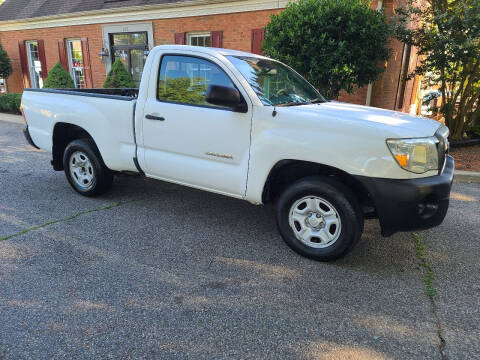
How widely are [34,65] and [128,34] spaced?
259 inches

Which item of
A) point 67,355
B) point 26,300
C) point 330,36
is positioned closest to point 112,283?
point 26,300

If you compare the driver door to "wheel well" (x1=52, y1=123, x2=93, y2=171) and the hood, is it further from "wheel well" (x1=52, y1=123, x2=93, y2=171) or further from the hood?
"wheel well" (x1=52, y1=123, x2=93, y2=171)

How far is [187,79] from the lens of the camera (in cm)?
405

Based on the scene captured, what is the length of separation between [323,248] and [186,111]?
1.97 metres

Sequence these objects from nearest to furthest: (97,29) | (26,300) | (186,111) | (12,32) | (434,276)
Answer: (26,300), (434,276), (186,111), (97,29), (12,32)

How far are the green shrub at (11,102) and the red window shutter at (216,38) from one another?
325 inches

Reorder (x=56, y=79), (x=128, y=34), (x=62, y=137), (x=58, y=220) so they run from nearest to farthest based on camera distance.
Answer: (x=58, y=220) → (x=62, y=137) → (x=56, y=79) → (x=128, y=34)

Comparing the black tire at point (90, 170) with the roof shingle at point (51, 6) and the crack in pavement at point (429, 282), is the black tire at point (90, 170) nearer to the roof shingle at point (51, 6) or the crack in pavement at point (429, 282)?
the crack in pavement at point (429, 282)

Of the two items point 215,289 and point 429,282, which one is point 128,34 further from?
point 429,282

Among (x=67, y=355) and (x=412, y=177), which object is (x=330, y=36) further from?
(x=67, y=355)

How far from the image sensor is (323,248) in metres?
3.46

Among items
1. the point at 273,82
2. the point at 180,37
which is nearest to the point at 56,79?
the point at 180,37

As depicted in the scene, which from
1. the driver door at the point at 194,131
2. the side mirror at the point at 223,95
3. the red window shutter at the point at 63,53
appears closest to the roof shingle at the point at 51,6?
the red window shutter at the point at 63,53

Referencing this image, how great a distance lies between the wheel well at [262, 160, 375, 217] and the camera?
3.43 m
